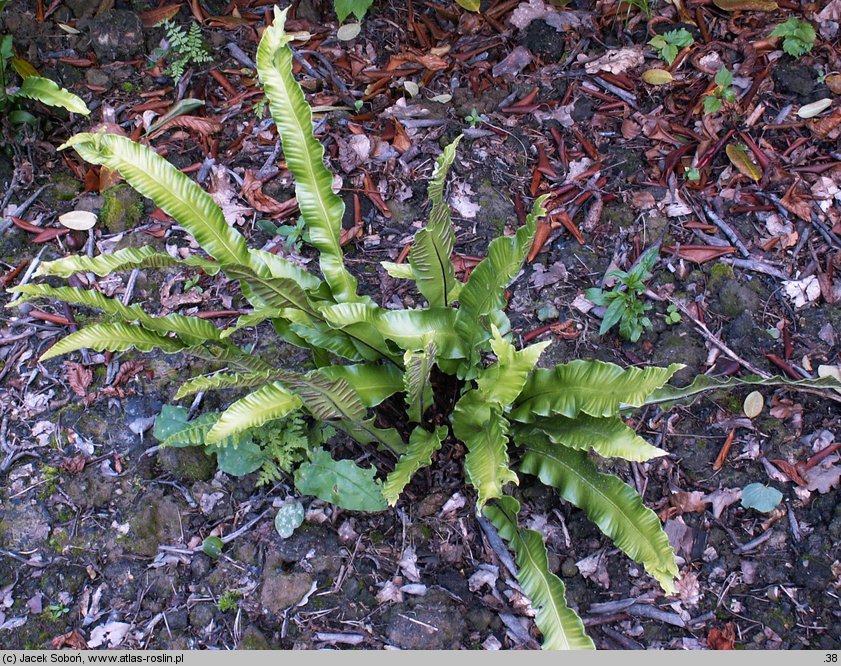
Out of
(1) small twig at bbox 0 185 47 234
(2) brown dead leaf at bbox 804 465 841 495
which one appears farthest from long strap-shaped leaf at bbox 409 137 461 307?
(1) small twig at bbox 0 185 47 234

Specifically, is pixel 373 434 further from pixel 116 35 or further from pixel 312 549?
pixel 116 35

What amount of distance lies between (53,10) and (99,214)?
1.44 metres

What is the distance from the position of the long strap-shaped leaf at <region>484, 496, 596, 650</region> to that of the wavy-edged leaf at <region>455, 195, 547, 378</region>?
22.2 inches

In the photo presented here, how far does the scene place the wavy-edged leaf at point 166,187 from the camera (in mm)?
2477

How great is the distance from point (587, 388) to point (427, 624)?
1143mm

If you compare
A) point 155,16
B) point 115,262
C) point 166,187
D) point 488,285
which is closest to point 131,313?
point 115,262

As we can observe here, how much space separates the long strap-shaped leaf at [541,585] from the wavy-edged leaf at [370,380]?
61 centimetres

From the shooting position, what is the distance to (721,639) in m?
2.87

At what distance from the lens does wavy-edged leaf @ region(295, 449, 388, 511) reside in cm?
296

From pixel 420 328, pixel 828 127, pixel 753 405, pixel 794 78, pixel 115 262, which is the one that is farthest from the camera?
pixel 794 78

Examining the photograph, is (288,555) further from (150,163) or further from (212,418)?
(150,163)

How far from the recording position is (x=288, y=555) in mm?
3008

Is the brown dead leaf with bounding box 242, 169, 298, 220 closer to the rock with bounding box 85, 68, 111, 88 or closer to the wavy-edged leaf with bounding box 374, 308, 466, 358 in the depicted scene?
the rock with bounding box 85, 68, 111, 88

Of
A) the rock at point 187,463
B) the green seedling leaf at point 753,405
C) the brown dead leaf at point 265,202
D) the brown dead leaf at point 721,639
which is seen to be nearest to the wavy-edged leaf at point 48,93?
the brown dead leaf at point 265,202
